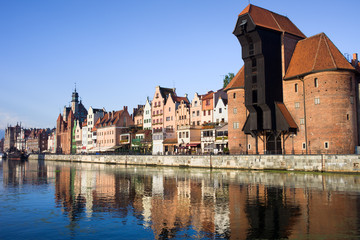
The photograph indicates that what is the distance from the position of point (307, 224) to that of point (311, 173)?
29.5 meters

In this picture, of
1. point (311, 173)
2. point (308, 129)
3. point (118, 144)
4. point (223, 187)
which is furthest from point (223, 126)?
point (118, 144)

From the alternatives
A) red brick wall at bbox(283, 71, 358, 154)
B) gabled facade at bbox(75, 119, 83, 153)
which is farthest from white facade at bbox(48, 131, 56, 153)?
red brick wall at bbox(283, 71, 358, 154)

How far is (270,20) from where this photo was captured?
5772 cm

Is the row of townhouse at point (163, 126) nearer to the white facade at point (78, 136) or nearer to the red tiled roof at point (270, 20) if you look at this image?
the white facade at point (78, 136)

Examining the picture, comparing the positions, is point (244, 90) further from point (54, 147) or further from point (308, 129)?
point (54, 147)

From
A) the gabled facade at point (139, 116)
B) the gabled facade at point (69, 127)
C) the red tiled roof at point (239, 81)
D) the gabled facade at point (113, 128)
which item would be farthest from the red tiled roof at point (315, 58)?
the gabled facade at point (69, 127)

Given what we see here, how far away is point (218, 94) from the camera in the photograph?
257 feet

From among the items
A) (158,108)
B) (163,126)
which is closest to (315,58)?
(163,126)

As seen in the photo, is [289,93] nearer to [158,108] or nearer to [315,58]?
[315,58]

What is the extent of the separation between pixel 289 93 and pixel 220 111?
73.0 feet

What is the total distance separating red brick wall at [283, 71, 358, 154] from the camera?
159 ft

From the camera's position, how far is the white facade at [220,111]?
74750 millimetres

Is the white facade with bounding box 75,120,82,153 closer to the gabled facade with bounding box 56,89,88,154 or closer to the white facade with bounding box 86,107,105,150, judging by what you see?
the gabled facade with bounding box 56,89,88,154

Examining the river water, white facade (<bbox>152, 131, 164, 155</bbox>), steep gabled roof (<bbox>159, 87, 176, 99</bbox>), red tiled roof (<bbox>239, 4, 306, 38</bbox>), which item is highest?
red tiled roof (<bbox>239, 4, 306, 38</bbox>)
